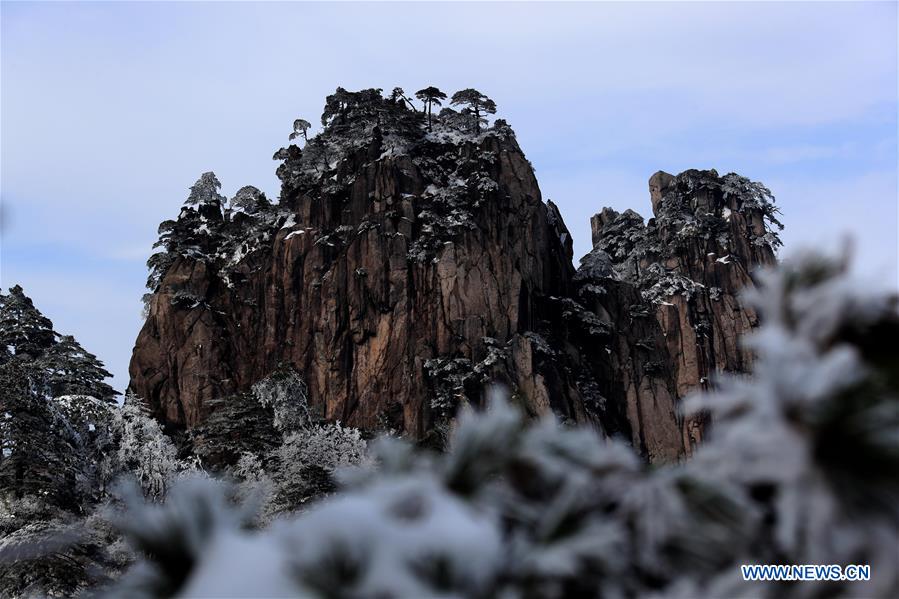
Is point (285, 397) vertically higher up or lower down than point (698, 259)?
lower down

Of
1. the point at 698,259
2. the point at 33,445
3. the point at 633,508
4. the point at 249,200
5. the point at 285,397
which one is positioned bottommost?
the point at 633,508

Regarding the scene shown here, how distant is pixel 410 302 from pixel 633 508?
115ft

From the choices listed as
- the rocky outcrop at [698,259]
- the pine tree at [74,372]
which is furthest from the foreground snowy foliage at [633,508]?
the rocky outcrop at [698,259]

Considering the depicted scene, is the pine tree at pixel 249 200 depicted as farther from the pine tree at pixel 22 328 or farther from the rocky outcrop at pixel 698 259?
the rocky outcrop at pixel 698 259

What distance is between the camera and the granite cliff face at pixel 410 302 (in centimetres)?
3759

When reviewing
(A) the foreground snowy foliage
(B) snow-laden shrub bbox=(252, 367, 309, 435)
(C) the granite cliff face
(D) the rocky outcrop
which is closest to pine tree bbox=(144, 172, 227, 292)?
(C) the granite cliff face

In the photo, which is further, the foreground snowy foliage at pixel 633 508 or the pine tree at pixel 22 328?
the pine tree at pixel 22 328

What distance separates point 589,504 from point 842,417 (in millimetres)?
1061

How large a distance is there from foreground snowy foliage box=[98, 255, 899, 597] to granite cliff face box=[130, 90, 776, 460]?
98.0 ft

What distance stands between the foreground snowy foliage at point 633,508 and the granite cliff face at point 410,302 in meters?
29.9

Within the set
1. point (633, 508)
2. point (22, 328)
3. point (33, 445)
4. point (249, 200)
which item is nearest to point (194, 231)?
point (249, 200)

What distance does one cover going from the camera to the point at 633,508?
3.78 metres

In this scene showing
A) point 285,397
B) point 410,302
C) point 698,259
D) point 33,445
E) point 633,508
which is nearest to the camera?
point 633,508

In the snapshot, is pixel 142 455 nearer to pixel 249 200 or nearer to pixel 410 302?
pixel 410 302
